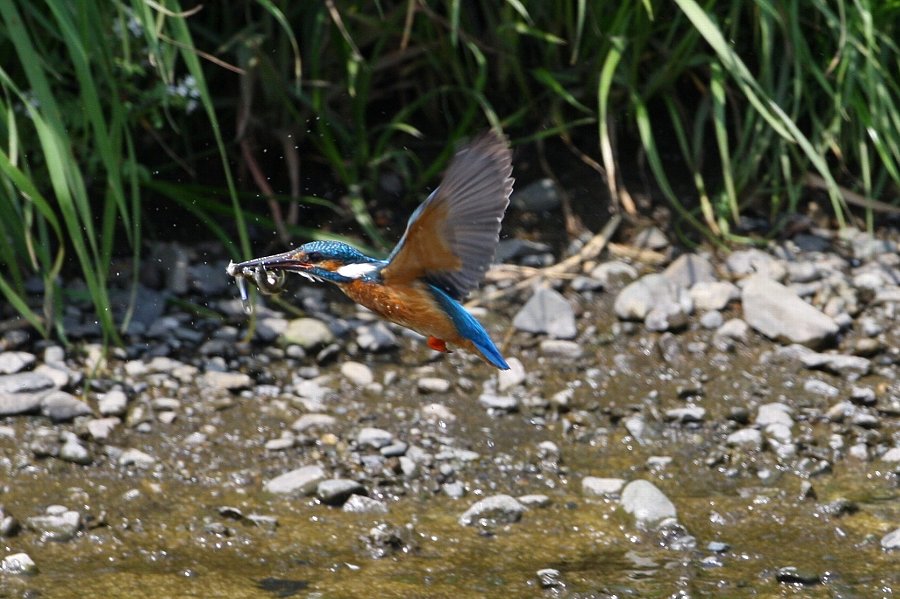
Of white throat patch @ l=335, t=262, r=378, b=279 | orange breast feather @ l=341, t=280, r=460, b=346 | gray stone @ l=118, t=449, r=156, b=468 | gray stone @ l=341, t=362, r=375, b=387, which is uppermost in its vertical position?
white throat patch @ l=335, t=262, r=378, b=279

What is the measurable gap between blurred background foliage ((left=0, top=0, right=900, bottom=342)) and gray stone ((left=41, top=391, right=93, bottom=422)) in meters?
0.31

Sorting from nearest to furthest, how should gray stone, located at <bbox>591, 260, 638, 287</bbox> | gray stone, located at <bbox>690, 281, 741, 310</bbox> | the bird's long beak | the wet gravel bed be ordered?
the bird's long beak → the wet gravel bed → gray stone, located at <bbox>690, 281, 741, 310</bbox> → gray stone, located at <bbox>591, 260, 638, 287</bbox>

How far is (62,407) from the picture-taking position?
143 inches

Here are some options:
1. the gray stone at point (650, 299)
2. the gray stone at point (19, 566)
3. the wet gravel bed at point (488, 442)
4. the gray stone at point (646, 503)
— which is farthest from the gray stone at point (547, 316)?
the gray stone at point (19, 566)

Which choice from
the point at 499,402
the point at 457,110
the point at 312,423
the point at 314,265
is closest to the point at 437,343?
the point at 314,265

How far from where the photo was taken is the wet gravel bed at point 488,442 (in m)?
3.11

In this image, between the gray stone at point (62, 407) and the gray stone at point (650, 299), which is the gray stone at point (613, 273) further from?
the gray stone at point (62, 407)

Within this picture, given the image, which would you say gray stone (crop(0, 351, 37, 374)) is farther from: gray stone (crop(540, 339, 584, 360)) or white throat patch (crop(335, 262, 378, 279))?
white throat patch (crop(335, 262, 378, 279))

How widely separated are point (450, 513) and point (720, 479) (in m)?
0.73

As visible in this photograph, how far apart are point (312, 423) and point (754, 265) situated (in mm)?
1626

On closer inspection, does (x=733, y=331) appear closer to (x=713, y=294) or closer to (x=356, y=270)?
(x=713, y=294)

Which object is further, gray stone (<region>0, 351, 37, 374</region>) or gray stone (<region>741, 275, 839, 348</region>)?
gray stone (<region>741, 275, 839, 348</region>)

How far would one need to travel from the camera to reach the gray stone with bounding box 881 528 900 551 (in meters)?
3.20

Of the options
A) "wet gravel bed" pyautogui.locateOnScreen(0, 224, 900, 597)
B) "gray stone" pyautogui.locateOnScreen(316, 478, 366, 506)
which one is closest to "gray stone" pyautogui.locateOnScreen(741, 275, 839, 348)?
"wet gravel bed" pyautogui.locateOnScreen(0, 224, 900, 597)
